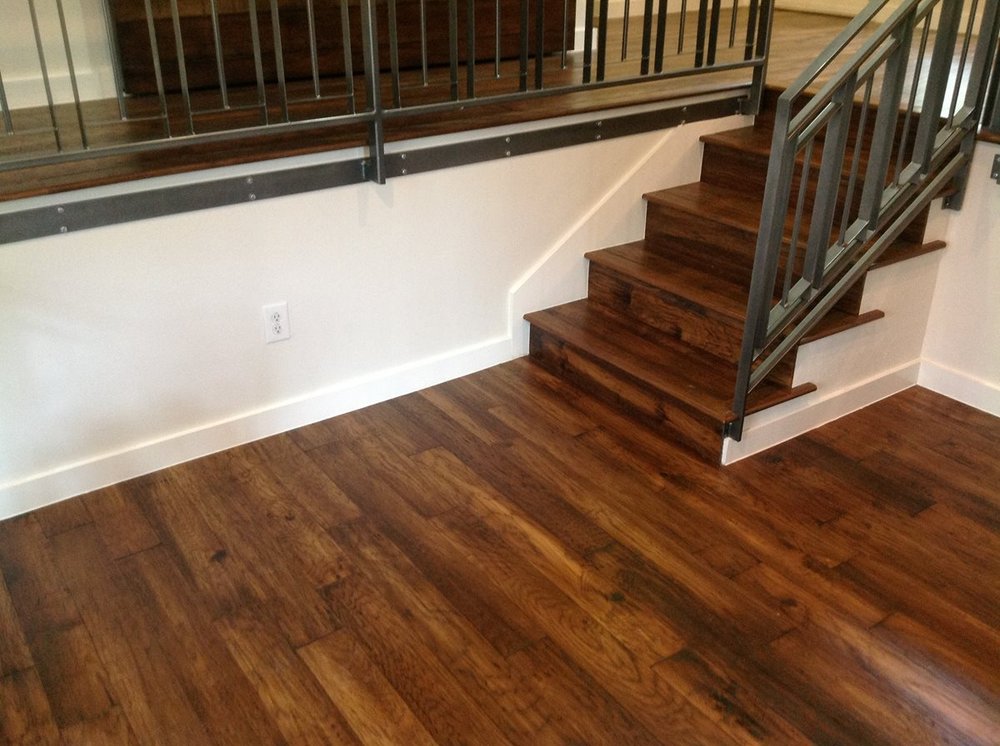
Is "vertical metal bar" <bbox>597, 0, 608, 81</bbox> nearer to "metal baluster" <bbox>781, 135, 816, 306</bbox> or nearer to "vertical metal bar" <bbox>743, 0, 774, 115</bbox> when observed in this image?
"vertical metal bar" <bbox>743, 0, 774, 115</bbox>

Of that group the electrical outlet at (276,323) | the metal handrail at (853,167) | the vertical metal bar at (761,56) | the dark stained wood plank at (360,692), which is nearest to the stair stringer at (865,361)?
the metal handrail at (853,167)

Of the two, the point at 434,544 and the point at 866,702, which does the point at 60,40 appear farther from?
the point at 866,702

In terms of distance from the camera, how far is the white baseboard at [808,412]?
2.71 m

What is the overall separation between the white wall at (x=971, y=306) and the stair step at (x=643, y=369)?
2.10 ft

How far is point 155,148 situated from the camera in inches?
91.0

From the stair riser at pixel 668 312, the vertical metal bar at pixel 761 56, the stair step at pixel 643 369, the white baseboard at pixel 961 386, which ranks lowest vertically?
the white baseboard at pixel 961 386

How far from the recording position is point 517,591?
86.7 inches

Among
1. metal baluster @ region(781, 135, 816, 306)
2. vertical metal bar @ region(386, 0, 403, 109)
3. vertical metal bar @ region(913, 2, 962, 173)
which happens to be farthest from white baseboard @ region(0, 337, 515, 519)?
vertical metal bar @ region(913, 2, 962, 173)

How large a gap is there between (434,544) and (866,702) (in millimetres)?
1054

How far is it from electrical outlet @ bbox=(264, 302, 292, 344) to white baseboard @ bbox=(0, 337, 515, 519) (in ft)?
0.72

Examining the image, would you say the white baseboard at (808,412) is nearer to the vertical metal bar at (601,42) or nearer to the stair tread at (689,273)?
the stair tread at (689,273)

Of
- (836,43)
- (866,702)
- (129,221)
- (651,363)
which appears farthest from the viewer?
(651,363)

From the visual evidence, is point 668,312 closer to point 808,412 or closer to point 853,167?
point 808,412

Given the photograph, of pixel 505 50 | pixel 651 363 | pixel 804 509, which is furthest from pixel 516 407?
pixel 505 50
